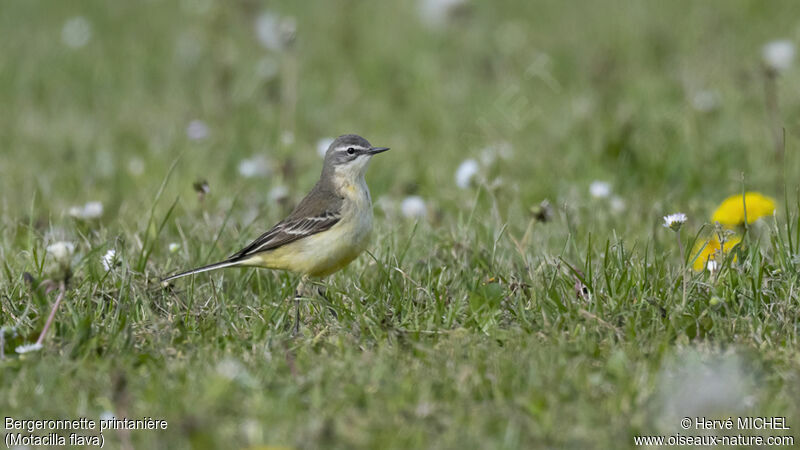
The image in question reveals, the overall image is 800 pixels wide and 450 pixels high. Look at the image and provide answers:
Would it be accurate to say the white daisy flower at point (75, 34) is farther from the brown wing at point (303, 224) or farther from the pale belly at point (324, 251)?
the pale belly at point (324, 251)

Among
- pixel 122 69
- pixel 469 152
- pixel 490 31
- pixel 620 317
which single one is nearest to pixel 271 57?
pixel 122 69

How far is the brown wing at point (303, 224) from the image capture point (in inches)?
217

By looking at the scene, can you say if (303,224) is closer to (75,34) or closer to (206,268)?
(206,268)

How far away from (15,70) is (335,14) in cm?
386

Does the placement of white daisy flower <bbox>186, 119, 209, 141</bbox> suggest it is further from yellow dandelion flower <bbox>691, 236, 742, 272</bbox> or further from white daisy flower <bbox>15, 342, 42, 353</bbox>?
yellow dandelion flower <bbox>691, 236, 742, 272</bbox>

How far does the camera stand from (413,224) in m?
6.42

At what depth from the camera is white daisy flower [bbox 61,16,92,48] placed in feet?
38.4

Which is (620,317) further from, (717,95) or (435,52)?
(435,52)

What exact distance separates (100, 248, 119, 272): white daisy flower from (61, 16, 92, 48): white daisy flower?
6.73m

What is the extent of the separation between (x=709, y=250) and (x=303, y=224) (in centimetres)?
218

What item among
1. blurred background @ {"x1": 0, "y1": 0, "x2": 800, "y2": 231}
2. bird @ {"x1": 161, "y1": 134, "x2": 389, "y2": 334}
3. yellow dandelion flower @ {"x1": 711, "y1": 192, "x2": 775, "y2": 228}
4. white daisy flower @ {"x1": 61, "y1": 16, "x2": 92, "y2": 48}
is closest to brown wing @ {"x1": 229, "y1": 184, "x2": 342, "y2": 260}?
bird @ {"x1": 161, "y1": 134, "x2": 389, "y2": 334}

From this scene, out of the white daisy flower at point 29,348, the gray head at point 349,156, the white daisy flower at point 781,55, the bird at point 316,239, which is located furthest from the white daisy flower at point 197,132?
the white daisy flower at point 781,55

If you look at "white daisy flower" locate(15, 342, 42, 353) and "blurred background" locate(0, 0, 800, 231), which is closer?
"white daisy flower" locate(15, 342, 42, 353)

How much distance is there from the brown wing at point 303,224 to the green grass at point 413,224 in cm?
28
